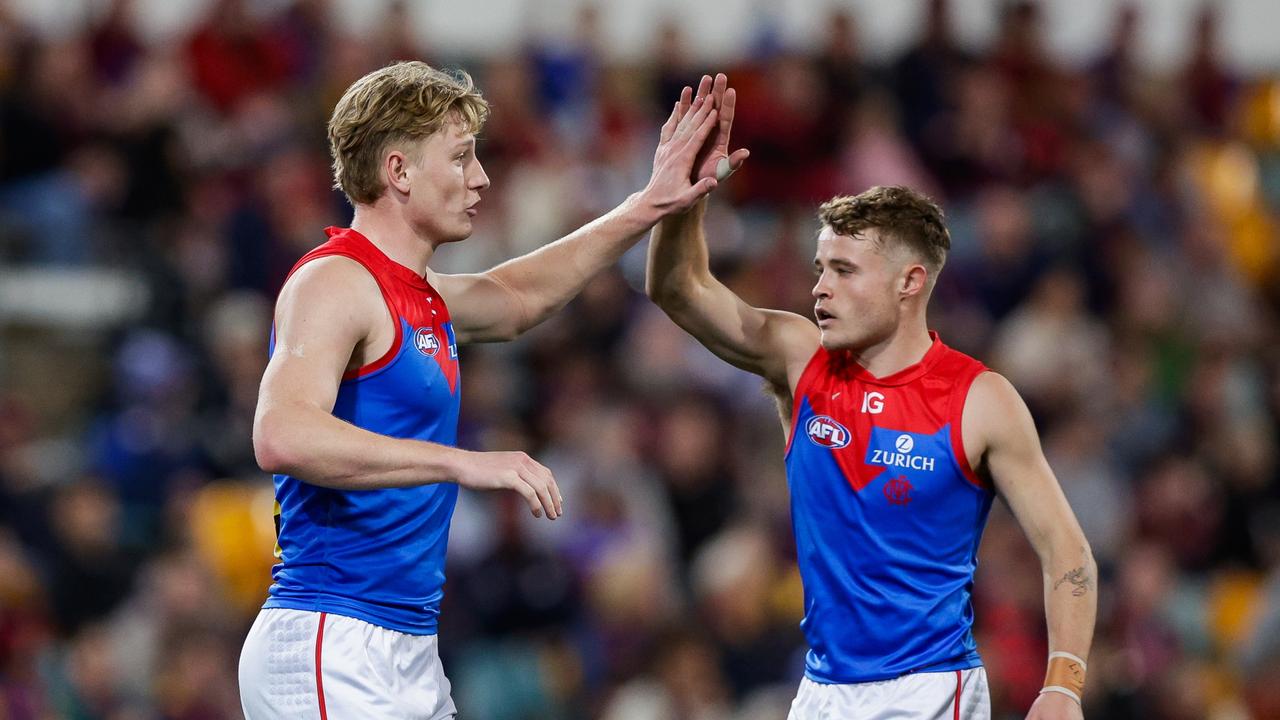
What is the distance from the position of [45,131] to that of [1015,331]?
639cm

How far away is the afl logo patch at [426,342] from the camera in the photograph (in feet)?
15.6

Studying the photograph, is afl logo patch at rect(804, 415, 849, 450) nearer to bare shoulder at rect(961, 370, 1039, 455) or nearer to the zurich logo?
the zurich logo

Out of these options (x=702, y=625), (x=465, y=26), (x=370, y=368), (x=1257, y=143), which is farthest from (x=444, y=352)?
(x=1257, y=143)

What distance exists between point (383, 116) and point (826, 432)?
5.18 ft

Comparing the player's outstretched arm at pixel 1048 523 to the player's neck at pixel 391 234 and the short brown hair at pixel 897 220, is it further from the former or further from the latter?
the player's neck at pixel 391 234

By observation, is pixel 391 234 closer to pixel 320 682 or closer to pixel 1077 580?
pixel 320 682

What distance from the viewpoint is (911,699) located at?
16.5 ft

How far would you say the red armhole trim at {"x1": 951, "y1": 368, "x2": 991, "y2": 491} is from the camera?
199 inches

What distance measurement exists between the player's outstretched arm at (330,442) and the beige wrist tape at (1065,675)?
5.24ft

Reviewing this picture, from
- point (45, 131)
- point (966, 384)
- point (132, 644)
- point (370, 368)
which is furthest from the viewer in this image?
point (45, 131)

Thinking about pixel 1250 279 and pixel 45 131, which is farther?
pixel 1250 279

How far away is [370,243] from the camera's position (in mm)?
4852

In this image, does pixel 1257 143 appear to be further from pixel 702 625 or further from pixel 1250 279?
pixel 702 625

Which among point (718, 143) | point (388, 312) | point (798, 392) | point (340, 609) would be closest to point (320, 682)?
point (340, 609)
